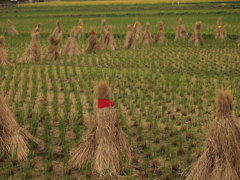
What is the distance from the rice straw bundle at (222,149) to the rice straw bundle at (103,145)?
3.54 feet

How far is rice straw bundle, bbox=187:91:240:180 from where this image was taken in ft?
13.0

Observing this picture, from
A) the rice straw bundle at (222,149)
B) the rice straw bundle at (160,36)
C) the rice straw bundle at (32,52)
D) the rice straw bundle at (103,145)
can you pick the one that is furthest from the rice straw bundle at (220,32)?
the rice straw bundle at (222,149)

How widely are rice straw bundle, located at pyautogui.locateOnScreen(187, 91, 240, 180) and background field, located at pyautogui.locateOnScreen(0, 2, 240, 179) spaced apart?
1.92 feet

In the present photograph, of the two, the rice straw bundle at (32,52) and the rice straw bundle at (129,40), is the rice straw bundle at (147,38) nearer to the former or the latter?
the rice straw bundle at (129,40)

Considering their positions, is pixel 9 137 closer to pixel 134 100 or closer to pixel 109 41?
pixel 134 100

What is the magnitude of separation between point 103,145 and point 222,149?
1483 millimetres

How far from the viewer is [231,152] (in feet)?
13.1

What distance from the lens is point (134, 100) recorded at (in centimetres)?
821

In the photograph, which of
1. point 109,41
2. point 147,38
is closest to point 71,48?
point 109,41

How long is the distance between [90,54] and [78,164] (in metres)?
10.2

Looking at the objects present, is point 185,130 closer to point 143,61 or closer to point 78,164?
point 78,164

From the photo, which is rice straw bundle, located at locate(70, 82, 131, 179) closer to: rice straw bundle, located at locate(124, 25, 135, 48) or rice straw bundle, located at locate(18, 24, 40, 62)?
rice straw bundle, located at locate(18, 24, 40, 62)

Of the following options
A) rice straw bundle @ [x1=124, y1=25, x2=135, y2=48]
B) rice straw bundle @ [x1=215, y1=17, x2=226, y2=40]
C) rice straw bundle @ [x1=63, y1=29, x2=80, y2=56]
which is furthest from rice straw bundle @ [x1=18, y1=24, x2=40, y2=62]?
rice straw bundle @ [x1=215, y1=17, x2=226, y2=40]

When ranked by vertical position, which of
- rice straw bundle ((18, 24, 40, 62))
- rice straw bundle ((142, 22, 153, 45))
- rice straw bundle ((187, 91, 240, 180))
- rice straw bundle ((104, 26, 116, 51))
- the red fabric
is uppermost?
rice straw bundle ((142, 22, 153, 45))
